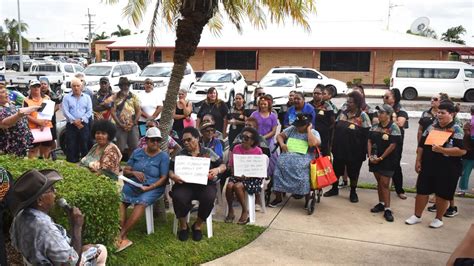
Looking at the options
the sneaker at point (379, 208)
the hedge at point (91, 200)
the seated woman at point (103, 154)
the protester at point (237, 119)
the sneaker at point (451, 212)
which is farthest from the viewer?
the protester at point (237, 119)

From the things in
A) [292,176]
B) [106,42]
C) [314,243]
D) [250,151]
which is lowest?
[314,243]

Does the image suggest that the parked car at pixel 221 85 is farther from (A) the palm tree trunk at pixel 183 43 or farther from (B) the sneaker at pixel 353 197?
(A) the palm tree trunk at pixel 183 43

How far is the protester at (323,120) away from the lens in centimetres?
Answer: 731

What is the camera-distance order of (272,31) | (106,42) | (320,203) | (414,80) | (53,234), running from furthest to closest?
(106,42)
(272,31)
(414,80)
(320,203)
(53,234)

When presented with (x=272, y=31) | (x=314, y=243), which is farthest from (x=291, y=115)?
(x=272, y=31)

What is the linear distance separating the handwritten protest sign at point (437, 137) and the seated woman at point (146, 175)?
3.22 m

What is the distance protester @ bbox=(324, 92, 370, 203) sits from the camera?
6.68 m

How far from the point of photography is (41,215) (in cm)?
290

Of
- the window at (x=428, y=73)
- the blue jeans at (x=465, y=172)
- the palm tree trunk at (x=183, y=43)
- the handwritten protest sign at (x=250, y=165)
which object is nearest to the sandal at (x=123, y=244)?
the palm tree trunk at (x=183, y=43)

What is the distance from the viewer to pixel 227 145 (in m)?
7.72

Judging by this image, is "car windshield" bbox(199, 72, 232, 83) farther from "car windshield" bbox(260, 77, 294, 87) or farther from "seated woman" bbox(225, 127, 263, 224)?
"seated woman" bbox(225, 127, 263, 224)

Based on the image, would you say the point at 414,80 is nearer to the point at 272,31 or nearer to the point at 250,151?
the point at 272,31

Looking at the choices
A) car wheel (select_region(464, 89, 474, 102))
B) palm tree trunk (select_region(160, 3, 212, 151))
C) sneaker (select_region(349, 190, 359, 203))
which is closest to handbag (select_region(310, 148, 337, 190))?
Result: sneaker (select_region(349, 190, 359, 203))

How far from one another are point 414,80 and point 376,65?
7445 millimetres
